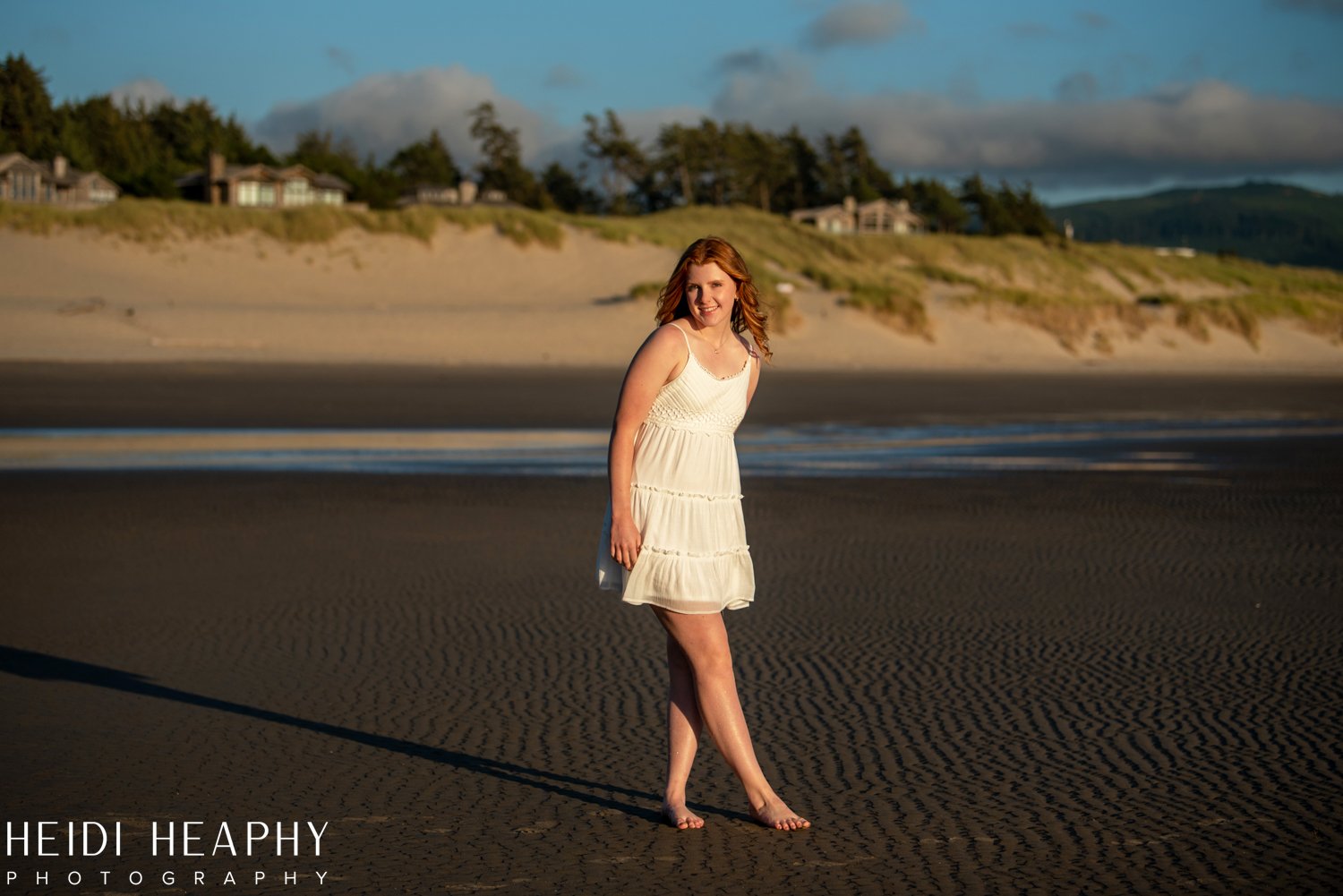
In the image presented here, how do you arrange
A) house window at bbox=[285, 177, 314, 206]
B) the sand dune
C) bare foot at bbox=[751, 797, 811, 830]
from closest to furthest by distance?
bare foot at bbox=[751, 797, 811, 830] → the sand dune → house window at bbox=[285, 177, 314, 206]

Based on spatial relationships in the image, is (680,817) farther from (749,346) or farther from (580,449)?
(580,449)

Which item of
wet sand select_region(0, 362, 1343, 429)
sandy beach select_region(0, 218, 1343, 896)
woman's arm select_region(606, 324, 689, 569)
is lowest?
wet sand select_region(0, 362, 1343, 429)

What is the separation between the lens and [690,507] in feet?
13.8

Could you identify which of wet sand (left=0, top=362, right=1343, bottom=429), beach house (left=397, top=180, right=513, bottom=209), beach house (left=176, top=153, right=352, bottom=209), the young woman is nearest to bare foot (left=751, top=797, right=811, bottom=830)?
the young woman

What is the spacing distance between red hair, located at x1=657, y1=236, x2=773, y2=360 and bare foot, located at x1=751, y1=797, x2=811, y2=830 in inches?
53.8

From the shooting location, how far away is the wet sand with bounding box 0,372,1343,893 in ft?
12.9

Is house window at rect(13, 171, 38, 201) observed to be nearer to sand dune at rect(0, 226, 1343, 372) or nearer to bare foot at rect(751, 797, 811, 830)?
sand dune at rect(0, 226, 1343, 372)

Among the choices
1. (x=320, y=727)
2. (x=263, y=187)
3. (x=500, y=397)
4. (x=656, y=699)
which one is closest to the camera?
(x=320, y=727)

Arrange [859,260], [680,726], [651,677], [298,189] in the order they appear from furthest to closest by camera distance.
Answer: [298,189]
[859,260]
[651,677]
[680,726]

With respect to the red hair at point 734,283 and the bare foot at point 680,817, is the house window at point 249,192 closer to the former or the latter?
the red hair at point 734,283

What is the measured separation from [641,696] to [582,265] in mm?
49988

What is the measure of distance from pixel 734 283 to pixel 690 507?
2.33ft

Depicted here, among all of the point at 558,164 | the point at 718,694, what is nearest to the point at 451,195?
the point at 558,164

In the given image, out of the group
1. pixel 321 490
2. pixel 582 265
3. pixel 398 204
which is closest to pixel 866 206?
pixel 398 204
